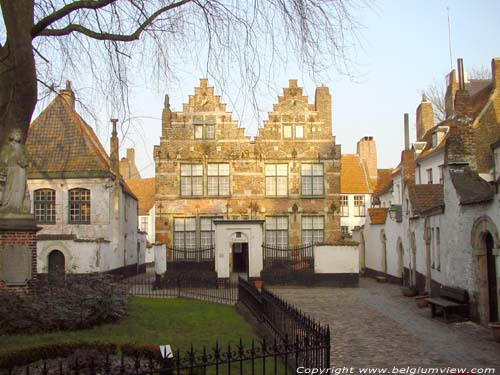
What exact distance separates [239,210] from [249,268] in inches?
194

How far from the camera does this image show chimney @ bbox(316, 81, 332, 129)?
34250mm

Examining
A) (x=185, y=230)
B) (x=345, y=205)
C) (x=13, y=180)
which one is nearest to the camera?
(x=13, y=180)

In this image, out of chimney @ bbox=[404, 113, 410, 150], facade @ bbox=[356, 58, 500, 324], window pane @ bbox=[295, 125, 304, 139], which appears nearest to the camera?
facade @ bbox=[356, 58, 500, 324]

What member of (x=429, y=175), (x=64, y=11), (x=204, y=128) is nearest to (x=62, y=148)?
(x=204, y=128)

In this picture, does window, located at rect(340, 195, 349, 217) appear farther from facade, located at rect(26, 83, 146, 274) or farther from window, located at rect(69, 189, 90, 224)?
window, located at rect(69, 189, 90, 224)

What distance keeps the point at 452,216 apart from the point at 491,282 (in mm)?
3101

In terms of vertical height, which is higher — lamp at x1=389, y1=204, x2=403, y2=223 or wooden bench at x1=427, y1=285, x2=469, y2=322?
lamp at x1=389, y1=204, x2=403, y2=223

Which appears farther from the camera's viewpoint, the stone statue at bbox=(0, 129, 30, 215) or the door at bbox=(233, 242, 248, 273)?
the door at bbox=(233, 242, 248, 273)

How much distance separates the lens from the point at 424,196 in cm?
2503

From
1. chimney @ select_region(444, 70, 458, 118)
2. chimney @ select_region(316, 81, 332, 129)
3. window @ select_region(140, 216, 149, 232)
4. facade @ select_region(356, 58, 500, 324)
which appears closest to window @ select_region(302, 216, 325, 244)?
facade @ select_region(356, 58, 500, 324)

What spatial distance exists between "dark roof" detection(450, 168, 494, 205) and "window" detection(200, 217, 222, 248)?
61.2 ft

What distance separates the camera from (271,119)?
3447 centimetres

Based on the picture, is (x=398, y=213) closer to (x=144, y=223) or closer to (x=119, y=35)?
(x=119, y=35)

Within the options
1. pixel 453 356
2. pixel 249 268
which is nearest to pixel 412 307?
pixel 453 356
